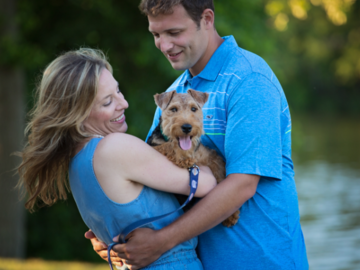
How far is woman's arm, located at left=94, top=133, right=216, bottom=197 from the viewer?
233cm

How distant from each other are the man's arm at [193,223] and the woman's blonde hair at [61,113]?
702mm

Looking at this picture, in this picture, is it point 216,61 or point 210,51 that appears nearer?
point 216,61

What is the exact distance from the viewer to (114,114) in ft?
8.97

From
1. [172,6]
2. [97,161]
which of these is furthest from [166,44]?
[97,161]

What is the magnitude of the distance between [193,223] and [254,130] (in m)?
0.64

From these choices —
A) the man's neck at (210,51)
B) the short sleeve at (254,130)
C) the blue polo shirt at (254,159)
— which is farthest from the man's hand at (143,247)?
the man's neck at (210,51)

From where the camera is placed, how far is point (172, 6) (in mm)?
2633

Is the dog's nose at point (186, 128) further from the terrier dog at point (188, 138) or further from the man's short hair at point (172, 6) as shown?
the man's short hair at point (172, 6)

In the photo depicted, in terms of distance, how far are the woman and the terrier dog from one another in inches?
5.2

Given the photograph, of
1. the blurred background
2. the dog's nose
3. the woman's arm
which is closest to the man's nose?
the dog's nose

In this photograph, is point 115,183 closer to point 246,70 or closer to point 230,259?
point 230,259

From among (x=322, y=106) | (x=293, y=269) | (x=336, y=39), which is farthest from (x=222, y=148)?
(x=322, y=106)

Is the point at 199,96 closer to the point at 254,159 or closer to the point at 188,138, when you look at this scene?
the point at 188,138

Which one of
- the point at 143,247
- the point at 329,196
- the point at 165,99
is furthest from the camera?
the point at 329,196
